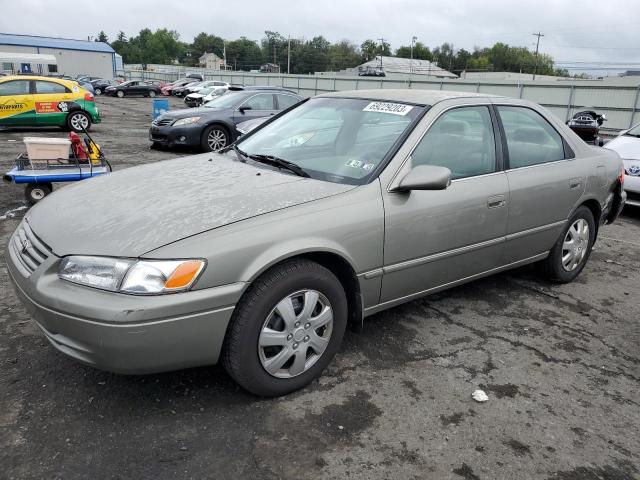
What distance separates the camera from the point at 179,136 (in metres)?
11.1

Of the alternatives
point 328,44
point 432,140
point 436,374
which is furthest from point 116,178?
point 328,44

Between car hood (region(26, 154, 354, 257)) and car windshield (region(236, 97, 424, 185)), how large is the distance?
207 mm

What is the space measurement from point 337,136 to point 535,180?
5.16ft

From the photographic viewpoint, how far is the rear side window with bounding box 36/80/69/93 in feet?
45.9

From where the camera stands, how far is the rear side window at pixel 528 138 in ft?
12.9

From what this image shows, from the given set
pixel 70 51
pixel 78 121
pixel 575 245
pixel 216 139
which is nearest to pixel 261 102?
pixel 216 139

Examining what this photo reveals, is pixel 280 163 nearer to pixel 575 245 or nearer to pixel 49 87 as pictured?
pixel 575 245

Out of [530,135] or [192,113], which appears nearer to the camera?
[530,135]

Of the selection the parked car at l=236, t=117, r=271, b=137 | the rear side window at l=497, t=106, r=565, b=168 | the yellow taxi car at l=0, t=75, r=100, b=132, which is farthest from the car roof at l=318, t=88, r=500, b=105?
the yellow taxi car at l=0, t=75, r=100, b=132

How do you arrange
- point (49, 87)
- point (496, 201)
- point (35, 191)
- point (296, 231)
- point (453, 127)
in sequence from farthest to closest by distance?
point (49, 87), point (35, 191), point (496, 201), point (453, 127), point (296, 231)

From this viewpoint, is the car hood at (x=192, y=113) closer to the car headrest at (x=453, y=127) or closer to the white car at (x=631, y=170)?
the white car at (x=631, y=170)

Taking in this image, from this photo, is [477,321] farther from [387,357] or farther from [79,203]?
[79,203]

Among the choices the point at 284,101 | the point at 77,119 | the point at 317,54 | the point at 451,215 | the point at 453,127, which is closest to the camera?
the point at 451,215

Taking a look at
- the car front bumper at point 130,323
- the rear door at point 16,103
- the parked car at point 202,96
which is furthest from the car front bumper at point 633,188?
the parked car at point 202,96
